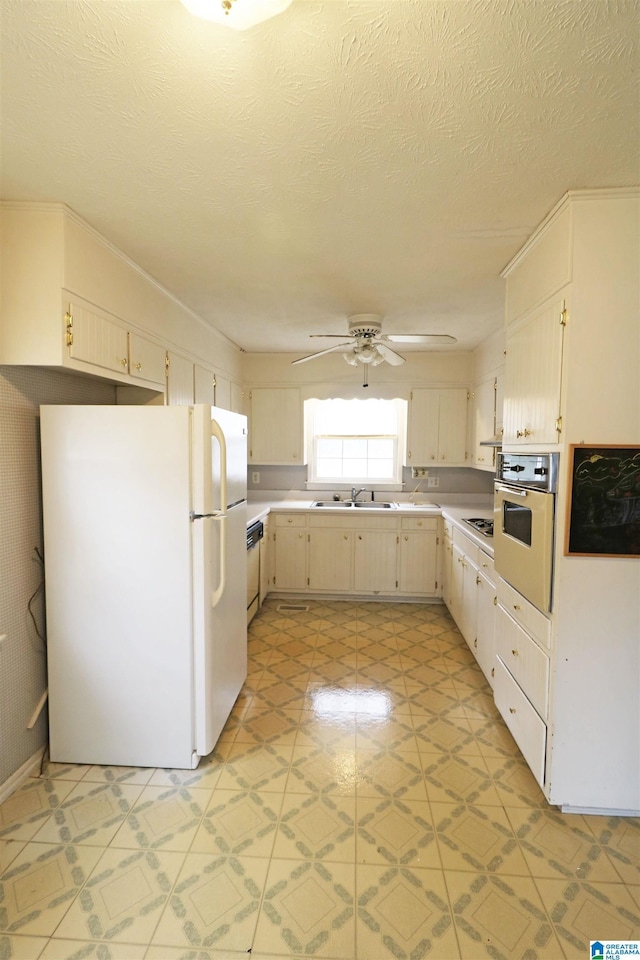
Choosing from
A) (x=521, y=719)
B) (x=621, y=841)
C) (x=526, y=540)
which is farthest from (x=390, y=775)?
(x=526, y=540)

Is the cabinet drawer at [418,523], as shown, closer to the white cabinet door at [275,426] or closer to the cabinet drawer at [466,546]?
the cabinet drawer at [466,546]

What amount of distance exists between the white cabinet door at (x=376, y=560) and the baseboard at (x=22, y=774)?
2785mm

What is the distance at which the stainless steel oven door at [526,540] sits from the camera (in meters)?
1.80

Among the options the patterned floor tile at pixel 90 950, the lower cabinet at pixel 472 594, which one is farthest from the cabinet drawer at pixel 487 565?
the patterned floor tile at pixel 90 950

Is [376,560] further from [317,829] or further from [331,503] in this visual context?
[317,829]

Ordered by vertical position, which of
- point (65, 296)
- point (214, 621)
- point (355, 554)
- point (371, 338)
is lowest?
point (355, 554)

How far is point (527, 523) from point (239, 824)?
1734mm

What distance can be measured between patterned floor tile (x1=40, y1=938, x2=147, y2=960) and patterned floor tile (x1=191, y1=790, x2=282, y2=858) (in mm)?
350

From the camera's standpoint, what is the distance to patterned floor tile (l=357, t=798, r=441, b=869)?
65.1 inches

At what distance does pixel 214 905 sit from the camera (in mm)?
1479

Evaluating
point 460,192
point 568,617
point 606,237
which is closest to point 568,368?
point 606,237

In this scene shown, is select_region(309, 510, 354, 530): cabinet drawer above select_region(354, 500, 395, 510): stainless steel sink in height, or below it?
below

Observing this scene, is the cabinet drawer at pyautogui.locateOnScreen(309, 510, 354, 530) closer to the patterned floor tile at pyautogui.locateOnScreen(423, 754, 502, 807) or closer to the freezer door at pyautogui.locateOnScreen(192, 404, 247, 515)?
the freezer door at pyautogui.locateOnScreen(192, 404, 247, 515)

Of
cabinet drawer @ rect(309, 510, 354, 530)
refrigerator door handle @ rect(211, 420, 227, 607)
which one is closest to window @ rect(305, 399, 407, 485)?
cabinet drawer @ rect(309, 510, 354, 530)
